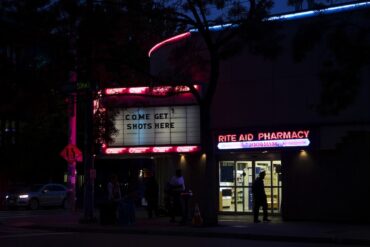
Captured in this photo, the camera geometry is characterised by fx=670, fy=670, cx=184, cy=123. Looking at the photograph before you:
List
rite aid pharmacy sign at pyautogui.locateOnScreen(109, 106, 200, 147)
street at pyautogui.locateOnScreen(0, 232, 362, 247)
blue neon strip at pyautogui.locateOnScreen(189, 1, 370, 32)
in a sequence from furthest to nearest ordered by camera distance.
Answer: rite aid pharmacy sign at pyautogui.locateOnScreen(109, 106, 200, 147), blue neon strip at pyautogui.locateOnScreen(189, 1, 370, 32), street at pyautogui.locateOnScreen(0, 232, 362, 247)

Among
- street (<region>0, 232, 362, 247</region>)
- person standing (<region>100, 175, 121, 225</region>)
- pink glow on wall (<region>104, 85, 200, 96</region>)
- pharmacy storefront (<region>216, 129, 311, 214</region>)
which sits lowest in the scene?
street (<region>0, 232, 362, 247</region>)

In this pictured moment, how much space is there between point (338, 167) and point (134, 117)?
8420 mm

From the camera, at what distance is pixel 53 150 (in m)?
52.3

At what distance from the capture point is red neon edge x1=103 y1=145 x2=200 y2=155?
25859mm

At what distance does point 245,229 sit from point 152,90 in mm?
6336

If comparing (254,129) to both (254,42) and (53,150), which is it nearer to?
(254,42)

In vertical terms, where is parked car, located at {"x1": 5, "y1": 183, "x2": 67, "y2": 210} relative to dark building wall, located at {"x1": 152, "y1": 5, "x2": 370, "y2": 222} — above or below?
below

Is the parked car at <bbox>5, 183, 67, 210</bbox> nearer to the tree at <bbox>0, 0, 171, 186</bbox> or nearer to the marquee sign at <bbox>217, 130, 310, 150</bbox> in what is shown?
the tree at <bbox>0, 0, 171, 186</bbox>

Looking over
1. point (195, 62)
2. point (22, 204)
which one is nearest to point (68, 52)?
point (195, 62)

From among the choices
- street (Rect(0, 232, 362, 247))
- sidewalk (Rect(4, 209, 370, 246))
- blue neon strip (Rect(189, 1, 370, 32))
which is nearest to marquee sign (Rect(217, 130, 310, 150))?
sidewalk (Rect(4, 209, 370, 246))

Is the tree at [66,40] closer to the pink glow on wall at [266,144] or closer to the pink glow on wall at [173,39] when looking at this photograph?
the pink glow on wall at [173,39]

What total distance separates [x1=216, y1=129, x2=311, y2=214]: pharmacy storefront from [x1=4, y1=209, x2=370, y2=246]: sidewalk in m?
1.48

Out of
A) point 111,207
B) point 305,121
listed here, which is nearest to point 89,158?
point 111,207

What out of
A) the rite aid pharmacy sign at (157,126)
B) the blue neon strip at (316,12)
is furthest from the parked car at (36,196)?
the blue neon strip at (316,12)
